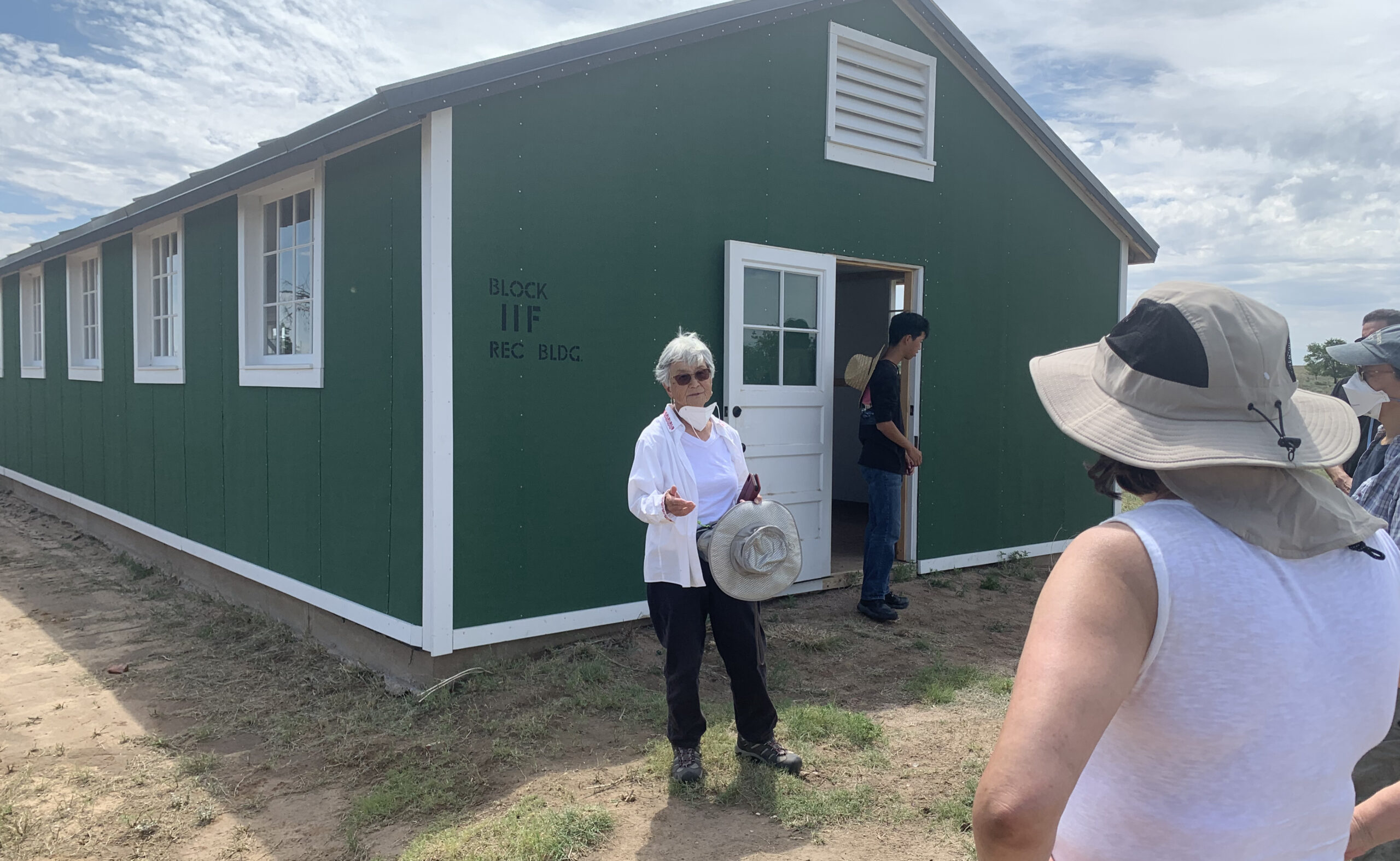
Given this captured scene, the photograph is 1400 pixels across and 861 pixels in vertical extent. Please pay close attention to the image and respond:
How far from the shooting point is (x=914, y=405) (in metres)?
7.01

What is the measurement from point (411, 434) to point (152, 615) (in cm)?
351

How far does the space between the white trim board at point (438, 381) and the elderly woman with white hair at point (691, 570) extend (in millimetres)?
1456

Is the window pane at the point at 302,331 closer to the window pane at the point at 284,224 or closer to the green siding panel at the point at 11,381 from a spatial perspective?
the window pane at the point at 284,224

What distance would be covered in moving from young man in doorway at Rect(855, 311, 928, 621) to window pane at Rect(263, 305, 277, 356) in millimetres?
4038

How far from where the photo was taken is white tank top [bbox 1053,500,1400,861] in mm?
1094

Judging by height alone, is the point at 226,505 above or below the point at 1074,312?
below

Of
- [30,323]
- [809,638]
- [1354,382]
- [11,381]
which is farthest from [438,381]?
[11,381]

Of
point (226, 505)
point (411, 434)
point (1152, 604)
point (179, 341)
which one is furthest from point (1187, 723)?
point (179, 341)

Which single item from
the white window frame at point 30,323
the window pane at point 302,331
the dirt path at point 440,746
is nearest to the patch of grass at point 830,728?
the dirt path at point 440,746

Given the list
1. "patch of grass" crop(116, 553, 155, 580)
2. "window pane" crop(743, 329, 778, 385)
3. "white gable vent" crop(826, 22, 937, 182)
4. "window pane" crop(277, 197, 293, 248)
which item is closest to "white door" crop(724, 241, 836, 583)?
"window pane" crop(743, 329, 778, 385)

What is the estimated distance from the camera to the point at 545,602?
5.06 meters

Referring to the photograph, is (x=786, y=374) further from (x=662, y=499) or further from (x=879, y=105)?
(x=662, y=499)

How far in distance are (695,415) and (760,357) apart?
Result: 98.1 inches

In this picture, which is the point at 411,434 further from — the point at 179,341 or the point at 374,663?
the point at 179,341
